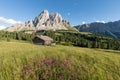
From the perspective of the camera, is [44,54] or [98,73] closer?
[98,73]

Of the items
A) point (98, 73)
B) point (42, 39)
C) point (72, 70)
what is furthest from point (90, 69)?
point (42, 39)

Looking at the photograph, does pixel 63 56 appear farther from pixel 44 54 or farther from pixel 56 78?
pixel 56 78

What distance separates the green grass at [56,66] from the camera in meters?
25.3

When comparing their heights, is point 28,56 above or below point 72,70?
above

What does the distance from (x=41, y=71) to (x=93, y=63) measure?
1045 cm

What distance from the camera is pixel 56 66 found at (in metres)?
28.1

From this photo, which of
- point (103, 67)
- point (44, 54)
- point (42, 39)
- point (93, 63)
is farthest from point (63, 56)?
point (42, 39)

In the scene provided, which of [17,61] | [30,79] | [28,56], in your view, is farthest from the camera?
[28,56]

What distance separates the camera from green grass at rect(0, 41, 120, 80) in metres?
25.3

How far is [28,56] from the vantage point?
101 ft

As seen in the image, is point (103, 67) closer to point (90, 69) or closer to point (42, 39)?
point (90, 69)

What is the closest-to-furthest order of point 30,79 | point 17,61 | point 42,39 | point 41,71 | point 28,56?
1. point 30,79
2. point 41,71
3. point 17,61
4. point 28,56
5. point 42,39

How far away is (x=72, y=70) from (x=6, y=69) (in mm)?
11909

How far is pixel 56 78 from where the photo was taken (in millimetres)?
25203
